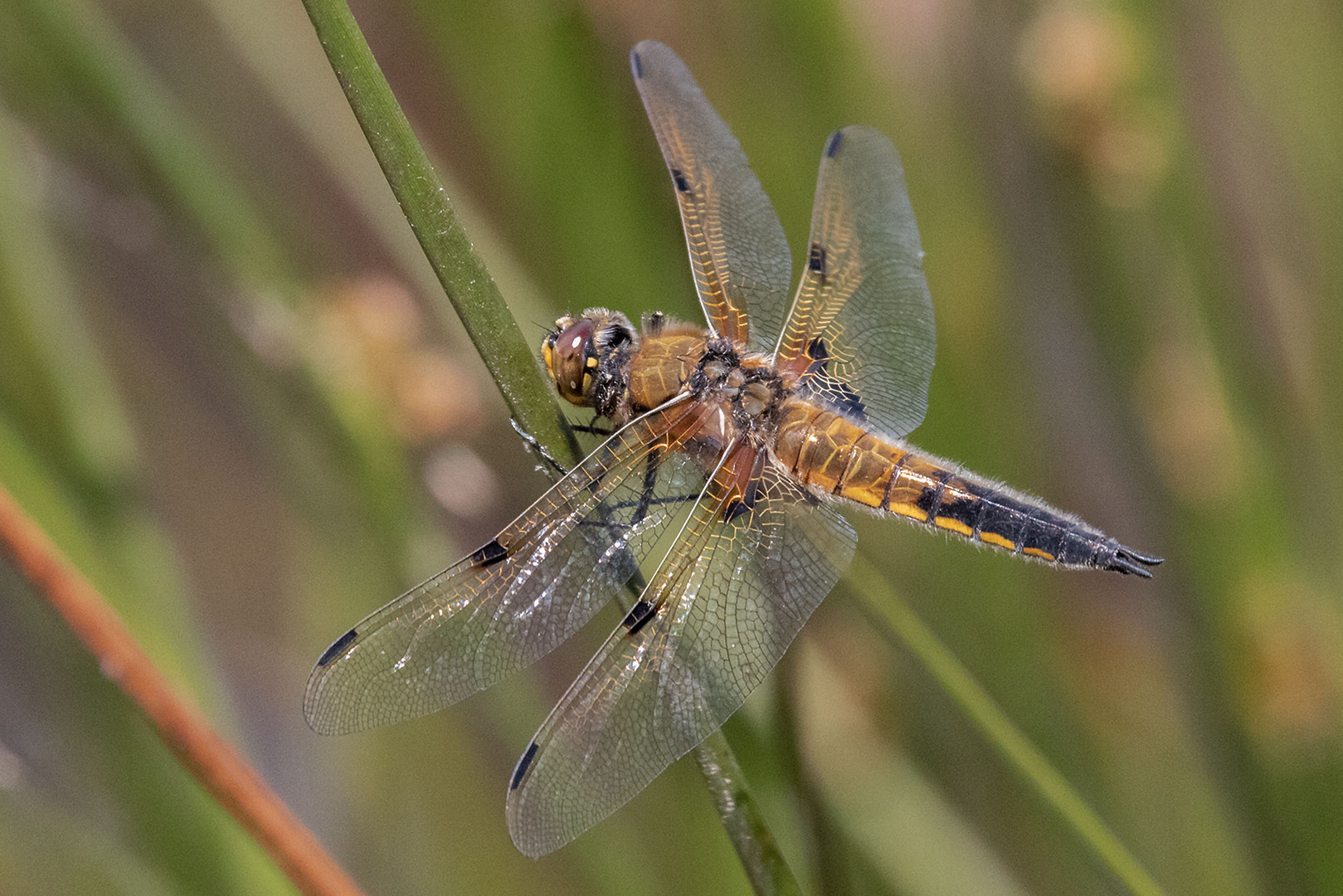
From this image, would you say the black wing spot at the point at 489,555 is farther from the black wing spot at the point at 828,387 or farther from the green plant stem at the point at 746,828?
the black wing spot at the point at 828,387

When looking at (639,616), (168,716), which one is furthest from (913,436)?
(168,716)

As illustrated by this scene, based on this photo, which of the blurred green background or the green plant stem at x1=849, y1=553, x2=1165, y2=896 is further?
the blurred green background

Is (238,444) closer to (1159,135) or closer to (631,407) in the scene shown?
(631,407)

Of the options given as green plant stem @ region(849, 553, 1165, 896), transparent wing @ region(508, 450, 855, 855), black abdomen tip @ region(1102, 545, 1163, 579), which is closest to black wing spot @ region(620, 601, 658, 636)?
transparent wing @ region(508, 450, 855, 855)

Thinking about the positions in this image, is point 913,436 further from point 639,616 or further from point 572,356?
point 639,616

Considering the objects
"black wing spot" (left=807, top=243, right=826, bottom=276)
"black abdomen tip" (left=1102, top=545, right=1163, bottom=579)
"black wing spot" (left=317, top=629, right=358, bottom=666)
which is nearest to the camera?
"black wing spot" (left=317, top=629, right=358, bottom=666)

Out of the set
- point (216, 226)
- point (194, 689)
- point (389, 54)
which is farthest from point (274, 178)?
point (194, 689)

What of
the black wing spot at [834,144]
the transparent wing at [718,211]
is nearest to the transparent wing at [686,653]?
the transparent wing at [718,211]

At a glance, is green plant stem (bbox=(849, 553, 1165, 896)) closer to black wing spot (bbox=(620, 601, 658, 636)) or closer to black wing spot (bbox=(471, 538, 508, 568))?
black wing spot (bbox=(620, 601, 658, 636))
